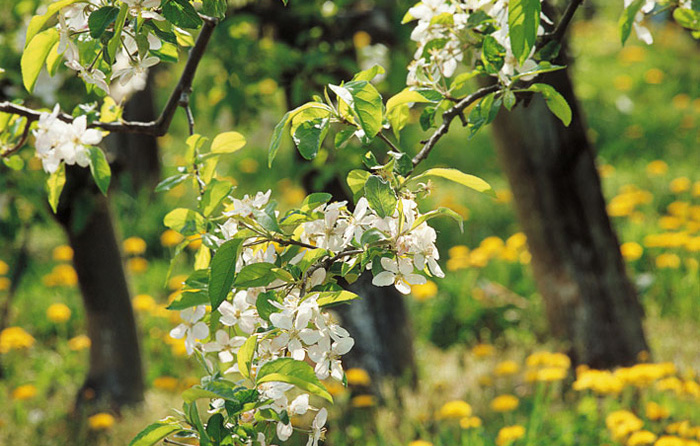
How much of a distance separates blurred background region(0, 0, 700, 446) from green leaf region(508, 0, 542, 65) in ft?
2.39

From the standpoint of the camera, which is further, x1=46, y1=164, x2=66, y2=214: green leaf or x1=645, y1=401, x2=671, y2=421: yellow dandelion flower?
x1=645, y1=401, x2=671, y2=421: yellow dandelion flower

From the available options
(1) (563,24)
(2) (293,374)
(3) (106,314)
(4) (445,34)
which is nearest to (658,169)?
(3) (106,314)

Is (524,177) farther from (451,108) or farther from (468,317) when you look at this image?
(451,108)

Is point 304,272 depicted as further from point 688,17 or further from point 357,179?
point 688,17

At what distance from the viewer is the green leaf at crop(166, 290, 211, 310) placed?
3.61ft

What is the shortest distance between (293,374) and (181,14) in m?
0.53

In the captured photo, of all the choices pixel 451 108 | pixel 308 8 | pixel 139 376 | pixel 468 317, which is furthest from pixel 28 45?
pixel 468 317

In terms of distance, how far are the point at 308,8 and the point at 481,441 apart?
1.62 metres

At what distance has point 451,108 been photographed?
4.43 ft

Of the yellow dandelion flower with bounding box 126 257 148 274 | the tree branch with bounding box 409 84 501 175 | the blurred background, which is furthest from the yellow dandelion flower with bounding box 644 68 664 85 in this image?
the tree branch with bounding box 409 84 501 175

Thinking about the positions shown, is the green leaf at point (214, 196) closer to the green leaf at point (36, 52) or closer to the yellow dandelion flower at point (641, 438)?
the green leaf at point (36, 52)

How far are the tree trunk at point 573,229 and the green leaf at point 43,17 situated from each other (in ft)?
7.17

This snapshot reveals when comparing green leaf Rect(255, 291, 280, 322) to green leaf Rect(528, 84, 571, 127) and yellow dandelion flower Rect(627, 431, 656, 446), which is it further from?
yellow dandelion flower Rect(627, 431, 656, 446)

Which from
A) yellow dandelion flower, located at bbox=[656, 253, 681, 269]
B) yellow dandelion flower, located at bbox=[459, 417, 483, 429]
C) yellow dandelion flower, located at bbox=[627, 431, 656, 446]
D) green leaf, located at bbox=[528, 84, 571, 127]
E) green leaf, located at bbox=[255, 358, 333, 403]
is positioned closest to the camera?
green leaf, located at bbox=[255, 358, 333, 403]
